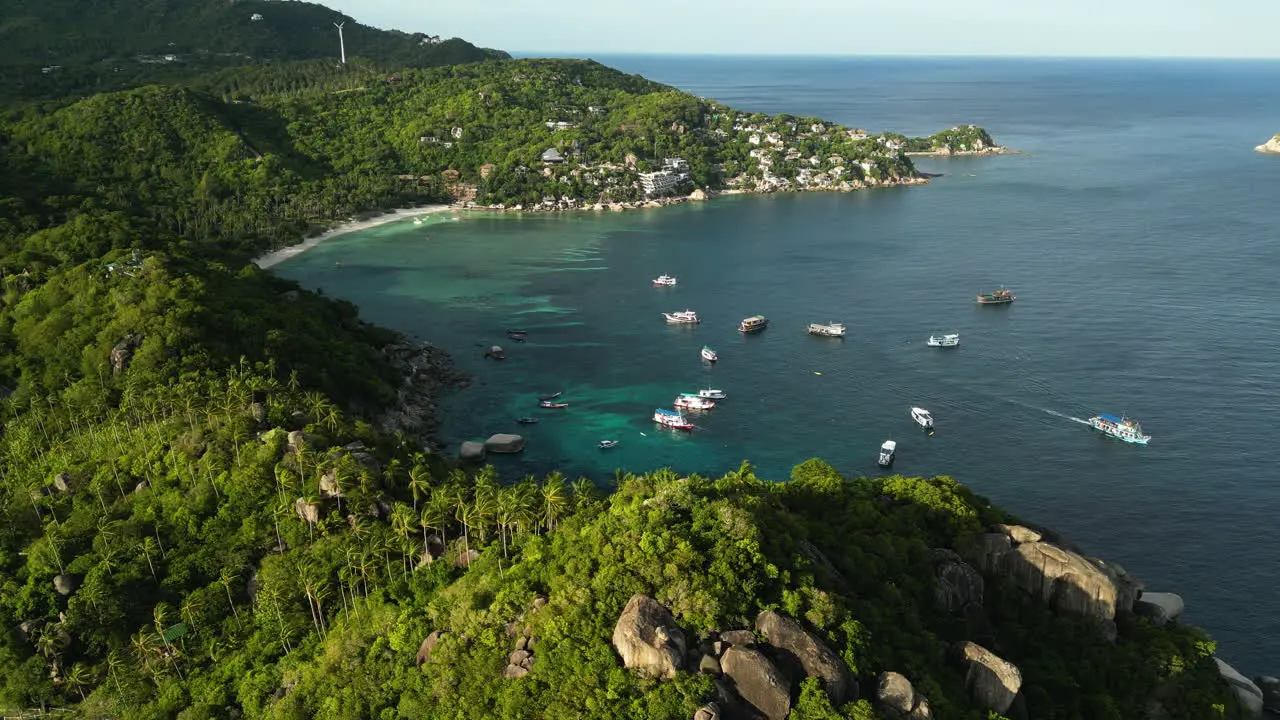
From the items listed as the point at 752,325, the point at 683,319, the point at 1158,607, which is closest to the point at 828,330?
the point at 752,325

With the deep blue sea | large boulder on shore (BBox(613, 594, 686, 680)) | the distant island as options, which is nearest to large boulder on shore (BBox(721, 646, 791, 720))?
the distant island

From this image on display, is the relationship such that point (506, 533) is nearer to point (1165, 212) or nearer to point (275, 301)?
point (275, 301)

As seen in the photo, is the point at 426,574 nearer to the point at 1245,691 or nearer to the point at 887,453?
the point at 887,453

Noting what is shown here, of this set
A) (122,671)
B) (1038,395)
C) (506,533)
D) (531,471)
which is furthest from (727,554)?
(1038,395)

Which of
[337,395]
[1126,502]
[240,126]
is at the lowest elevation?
[1126,502]

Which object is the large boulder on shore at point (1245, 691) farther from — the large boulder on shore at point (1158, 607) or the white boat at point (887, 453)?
the white boat at point (887, 453)

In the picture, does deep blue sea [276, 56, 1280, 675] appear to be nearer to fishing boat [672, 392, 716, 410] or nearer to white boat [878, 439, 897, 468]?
white boat [878, 439, 897, 468]
